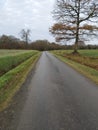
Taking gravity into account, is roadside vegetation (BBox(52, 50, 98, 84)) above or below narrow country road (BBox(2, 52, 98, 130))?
below

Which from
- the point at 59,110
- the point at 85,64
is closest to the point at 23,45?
the point at 85,64

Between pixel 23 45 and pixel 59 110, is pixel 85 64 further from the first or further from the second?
pixel 23 45

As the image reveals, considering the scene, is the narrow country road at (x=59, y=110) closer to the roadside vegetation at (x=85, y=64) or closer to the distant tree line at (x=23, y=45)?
the roadside vegetation at (x=85, y=64)

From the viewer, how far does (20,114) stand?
20.6 ft

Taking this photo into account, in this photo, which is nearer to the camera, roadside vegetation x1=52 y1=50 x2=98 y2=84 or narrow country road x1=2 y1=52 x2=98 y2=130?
narrow country road x1=2 y1=52 x2=98 y2=130

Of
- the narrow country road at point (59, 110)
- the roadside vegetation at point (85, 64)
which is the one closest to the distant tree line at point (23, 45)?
the roadside vegetation at point (85, 64)

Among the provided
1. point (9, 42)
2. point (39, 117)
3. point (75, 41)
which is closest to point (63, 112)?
point (39, 117)

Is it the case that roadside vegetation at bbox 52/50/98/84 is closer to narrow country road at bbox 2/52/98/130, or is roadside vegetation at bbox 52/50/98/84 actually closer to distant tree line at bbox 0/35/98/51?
narrow country road at bbox 2/52/98/130

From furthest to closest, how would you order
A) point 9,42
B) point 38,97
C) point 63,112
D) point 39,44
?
point 39,44
point 9,42
point 38,97
point 63,112

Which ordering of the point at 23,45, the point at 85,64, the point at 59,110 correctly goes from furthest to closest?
the point at 23,45, the point at 85,64, the point at 59,110

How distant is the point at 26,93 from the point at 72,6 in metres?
31.9

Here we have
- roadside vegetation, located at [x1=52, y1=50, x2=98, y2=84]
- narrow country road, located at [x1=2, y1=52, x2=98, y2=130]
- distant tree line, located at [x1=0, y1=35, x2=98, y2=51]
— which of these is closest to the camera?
narrow country road, located at [x1=2, y1=52, x2=98, y2=130]

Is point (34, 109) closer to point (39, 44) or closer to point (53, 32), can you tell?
point (53, 32)

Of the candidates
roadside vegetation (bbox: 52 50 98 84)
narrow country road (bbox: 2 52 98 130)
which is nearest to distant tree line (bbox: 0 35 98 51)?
roadside vegetation (bbox: 52 50 98 84)
